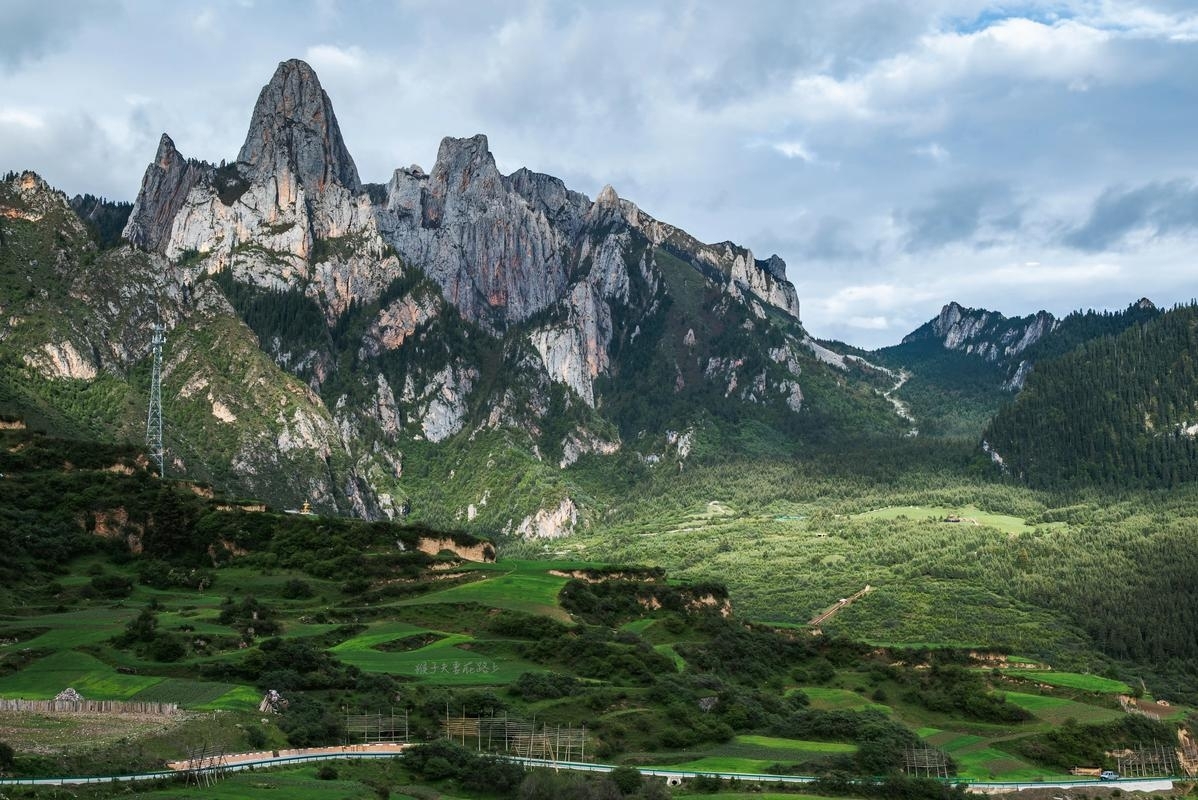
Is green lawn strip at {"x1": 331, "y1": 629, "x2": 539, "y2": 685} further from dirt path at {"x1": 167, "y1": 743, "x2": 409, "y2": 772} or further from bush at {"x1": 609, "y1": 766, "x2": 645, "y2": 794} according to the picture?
bush at {"x1": 609, "y1": 766, "x2": 645, "y2": 794}

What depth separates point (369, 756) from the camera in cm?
7350

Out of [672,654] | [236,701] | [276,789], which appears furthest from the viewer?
[672,654]

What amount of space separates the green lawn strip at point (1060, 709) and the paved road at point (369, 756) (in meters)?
17.9

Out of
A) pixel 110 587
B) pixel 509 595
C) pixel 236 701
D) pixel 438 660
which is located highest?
pixel 110 587

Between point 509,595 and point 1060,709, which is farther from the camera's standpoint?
point 509,595

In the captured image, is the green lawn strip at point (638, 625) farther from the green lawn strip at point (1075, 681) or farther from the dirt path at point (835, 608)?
the dirt path at point (835, 608)

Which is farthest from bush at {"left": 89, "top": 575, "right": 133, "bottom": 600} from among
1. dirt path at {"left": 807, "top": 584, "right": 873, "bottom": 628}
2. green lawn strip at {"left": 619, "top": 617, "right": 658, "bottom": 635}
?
dirt path at {"left": 807, "top": 584, "right": 873, "bottom": 628}

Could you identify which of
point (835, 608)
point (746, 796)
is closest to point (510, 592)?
point (746, 796)

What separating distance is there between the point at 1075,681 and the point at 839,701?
37.8 meters

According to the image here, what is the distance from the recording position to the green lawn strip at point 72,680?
7956 cm

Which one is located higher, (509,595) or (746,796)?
(509,595)

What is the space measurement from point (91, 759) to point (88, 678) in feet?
76.7

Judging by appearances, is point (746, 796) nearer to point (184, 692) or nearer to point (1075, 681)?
point (184, 692)

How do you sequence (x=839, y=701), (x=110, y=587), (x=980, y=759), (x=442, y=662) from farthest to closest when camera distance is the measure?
(x=110, y=587), (x=839, y=701), (x=442, y=662), (x=980, y=759)
